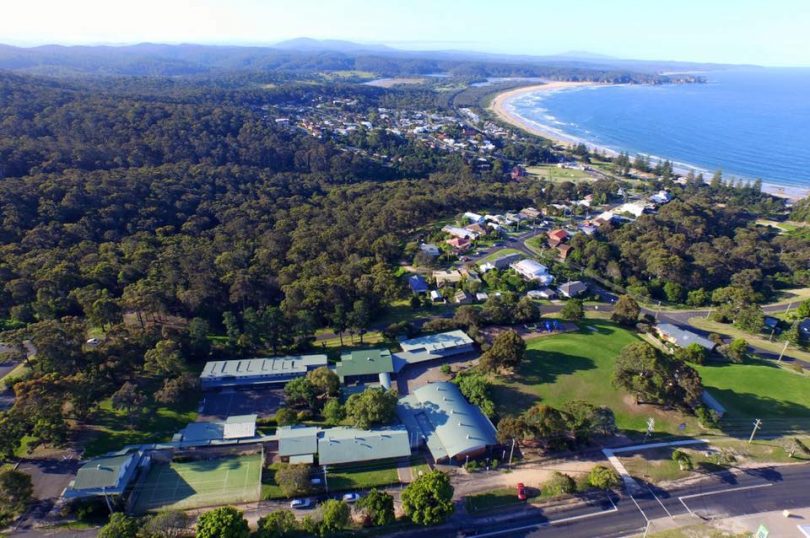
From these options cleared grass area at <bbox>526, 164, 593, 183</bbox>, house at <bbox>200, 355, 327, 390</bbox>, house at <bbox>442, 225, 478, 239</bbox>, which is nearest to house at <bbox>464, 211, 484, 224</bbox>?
house at <bbox>442, 225, 478, 239</bbox>

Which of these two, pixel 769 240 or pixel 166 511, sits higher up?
pixel 769 240

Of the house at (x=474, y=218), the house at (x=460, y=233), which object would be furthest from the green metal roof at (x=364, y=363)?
the house at (x=474, y=218)

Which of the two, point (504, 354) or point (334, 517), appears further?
point (504, 354)

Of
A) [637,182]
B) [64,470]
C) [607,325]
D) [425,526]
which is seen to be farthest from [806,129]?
[64,470]

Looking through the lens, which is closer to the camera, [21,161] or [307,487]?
[307,487]

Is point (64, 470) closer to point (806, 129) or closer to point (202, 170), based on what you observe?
point (202, 170)

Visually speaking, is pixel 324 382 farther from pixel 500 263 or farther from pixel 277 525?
pixel 500 263

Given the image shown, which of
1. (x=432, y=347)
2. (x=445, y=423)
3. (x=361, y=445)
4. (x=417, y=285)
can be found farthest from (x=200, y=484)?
(x=417, y=285)

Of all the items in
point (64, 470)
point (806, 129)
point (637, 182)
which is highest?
point (806, 129)
